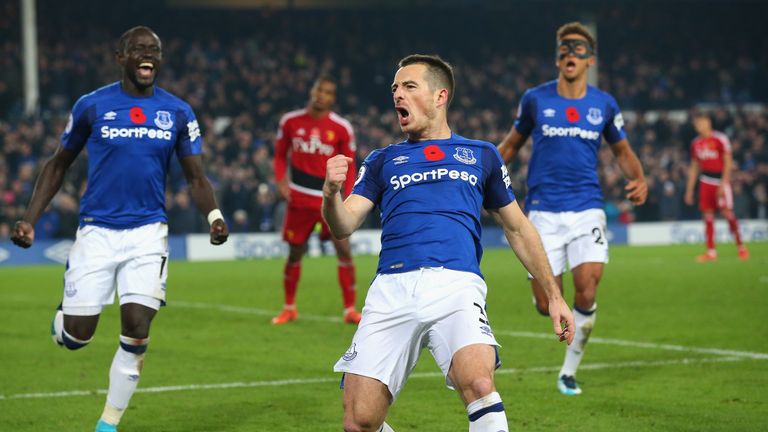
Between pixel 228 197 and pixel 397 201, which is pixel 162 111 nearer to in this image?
pixel 397 201

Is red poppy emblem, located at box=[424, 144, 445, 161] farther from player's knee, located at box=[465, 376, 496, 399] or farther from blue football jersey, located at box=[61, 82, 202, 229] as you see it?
blue football jersey, located at box=[61, 82, 202, 229]

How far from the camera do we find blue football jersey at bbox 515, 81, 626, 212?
927 cm

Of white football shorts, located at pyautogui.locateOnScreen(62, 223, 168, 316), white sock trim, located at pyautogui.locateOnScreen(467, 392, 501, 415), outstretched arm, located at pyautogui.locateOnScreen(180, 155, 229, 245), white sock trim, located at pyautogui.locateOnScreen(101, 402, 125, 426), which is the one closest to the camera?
white sock trim, located at pyautogui.locateOnScreen(467, 392, 501, 415)

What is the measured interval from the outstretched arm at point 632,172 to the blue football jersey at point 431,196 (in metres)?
3.59

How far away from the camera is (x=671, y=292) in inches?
669

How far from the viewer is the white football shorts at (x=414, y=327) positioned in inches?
212

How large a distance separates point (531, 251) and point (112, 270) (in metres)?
2.96

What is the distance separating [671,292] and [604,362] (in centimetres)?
681

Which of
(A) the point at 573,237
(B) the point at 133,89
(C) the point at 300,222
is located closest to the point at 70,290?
(B) the point at 133,89

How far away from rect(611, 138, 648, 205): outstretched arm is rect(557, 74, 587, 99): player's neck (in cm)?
50

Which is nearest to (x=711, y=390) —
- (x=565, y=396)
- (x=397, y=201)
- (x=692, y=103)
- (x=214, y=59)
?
(x=565, y=396)

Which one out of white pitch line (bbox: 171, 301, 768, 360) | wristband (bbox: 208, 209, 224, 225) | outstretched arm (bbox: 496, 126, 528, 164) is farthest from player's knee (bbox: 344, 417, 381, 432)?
white pitch line (bbox: 171, 301, 768, 360)

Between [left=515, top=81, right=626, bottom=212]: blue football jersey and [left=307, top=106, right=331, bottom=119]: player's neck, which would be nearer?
[left=515, top=81, right=626, bottom=212]: blue football jersey

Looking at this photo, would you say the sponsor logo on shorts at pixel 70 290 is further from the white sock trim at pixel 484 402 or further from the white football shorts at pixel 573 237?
the white football shorts at pixel 573 237
